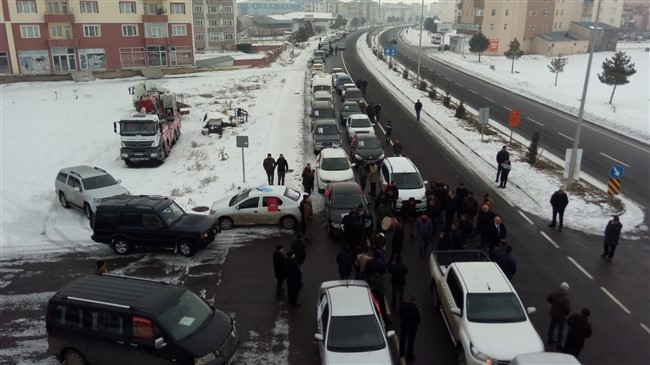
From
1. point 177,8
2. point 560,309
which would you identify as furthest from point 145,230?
point 177,8

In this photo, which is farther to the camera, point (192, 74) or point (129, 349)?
point (192, 74)

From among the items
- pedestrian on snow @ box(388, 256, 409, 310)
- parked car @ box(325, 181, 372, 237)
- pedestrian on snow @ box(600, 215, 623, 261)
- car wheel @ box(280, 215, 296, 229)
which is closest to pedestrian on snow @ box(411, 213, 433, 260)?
parked car @ box(325, 181, 372, 237)

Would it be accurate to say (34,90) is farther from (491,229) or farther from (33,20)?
(491,229)

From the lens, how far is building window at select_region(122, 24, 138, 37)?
62062 millimetres

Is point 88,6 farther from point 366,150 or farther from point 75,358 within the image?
point 75,358

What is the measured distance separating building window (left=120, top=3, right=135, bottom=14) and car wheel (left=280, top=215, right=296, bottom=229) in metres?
54.6

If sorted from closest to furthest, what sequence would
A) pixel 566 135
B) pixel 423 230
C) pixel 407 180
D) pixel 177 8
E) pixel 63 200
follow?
1. pixel 423 230
2. pixel 407 180
3. pixel 63 200
4. pixel 566 135
5. pixel 177 8

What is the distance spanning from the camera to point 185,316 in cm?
987

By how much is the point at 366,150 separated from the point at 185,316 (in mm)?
15543

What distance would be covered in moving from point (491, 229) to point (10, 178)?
21913mm

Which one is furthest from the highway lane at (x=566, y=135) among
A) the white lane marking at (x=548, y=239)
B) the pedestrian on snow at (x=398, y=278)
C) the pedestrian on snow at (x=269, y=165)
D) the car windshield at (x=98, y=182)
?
the car windshield at (x=98, y=182)

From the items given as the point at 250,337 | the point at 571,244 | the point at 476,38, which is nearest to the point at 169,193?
the point at 250,337

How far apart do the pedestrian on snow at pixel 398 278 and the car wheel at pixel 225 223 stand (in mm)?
7227

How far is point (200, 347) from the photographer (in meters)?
9.41
